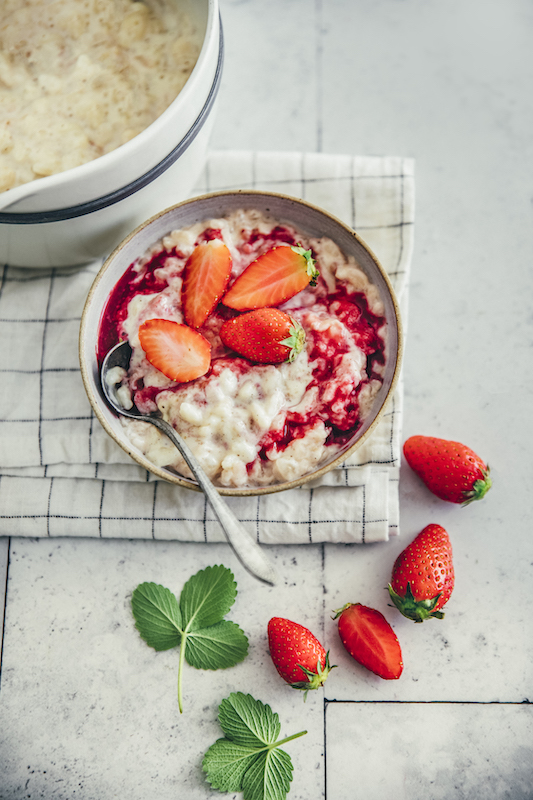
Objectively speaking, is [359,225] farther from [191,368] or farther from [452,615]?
[452,615]

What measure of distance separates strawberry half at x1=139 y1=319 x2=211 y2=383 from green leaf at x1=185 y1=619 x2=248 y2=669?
0.69 meters

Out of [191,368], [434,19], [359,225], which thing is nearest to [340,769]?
[191,368]

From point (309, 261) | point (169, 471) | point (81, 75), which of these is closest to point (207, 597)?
point (169, 471)

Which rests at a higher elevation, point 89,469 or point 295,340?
point 295,340

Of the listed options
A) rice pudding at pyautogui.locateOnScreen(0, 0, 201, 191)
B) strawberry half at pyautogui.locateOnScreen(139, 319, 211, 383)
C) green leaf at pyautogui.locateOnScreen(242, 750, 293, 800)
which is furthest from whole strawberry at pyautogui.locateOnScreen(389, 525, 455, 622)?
rice pudding at pyautogui.locateOnScreen(0, 0, 201, 191)

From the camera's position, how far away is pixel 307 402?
1.58 meters

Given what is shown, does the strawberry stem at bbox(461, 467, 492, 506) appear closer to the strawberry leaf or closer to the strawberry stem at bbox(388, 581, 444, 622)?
the strawberry stem at bbox(388, 581, 444, 622)

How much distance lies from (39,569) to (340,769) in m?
0.97

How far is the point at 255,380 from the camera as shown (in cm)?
159

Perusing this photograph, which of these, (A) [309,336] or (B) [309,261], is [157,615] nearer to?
(A) [309,336]

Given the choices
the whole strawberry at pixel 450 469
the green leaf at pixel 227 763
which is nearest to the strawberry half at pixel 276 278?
the whole strawberry at pixel 450 469

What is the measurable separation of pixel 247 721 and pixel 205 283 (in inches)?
44.4

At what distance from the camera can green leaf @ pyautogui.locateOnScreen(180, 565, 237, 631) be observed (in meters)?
1.74

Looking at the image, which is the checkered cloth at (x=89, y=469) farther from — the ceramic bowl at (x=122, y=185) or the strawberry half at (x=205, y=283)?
the strawberry half at (x=205, y=283)
